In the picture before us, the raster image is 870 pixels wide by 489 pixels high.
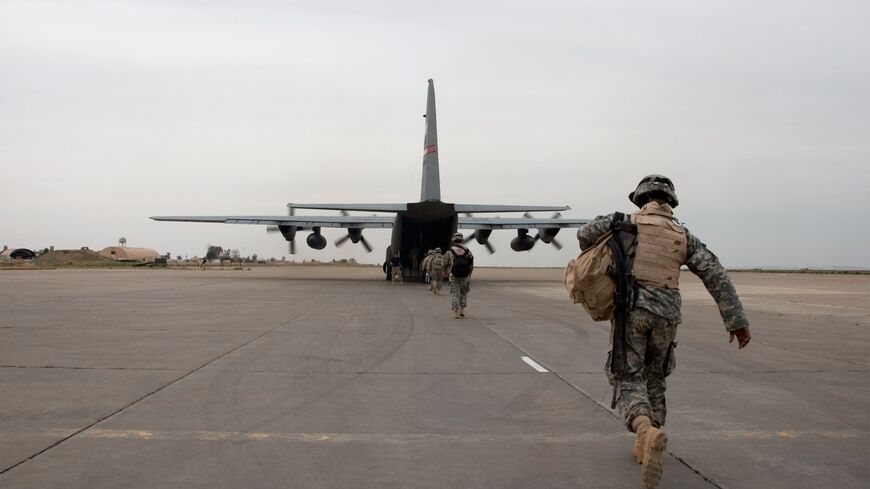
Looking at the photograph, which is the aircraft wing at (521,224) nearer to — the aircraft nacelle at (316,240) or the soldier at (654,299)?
the aircraft nacelle at (316,240)

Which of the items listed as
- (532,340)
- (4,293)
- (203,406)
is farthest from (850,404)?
(4,293)

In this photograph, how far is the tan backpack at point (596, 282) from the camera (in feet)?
14.5

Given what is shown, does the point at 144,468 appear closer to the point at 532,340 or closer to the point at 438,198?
the point at 532,340

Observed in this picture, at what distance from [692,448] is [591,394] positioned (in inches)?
74.2

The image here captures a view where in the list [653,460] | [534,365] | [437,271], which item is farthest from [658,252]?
[437,271]

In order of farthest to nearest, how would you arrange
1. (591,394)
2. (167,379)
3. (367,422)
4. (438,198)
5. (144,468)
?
(438,198), (167,379), (591,394), (367,422), (144,468)

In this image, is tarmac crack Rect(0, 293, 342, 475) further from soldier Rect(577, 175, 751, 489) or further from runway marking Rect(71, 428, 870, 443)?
soldier Rect(577, 175, 751, 489)

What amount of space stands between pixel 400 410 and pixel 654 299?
2.57m

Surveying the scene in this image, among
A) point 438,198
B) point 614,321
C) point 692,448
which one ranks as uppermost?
point 438,198

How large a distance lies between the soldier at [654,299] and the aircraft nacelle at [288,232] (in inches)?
1217

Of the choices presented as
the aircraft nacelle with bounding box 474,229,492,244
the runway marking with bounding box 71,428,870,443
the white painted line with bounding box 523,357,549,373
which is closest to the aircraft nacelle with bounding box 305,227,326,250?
the aircraft nacelle with bounding box 474,229,492,244

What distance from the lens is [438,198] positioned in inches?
1228

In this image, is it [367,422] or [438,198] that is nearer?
[367,422]

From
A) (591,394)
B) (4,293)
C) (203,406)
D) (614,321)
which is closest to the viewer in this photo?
(614,321)
